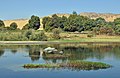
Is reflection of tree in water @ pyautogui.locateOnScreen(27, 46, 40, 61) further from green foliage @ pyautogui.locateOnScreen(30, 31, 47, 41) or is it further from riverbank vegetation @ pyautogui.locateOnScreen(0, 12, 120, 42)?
riverbank vegetation @ pyautogui.locateOnScreen(0, 12, 120, 42)

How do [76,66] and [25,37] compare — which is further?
[25,37]

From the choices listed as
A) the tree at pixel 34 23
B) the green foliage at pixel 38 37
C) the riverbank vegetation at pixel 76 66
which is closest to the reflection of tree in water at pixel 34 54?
the riverbank vegetation at pixel 76 66

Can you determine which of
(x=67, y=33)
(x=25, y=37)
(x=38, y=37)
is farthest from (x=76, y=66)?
(x=67, y=33)

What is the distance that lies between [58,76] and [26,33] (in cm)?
6331

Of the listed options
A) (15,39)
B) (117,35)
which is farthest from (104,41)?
(15,39)

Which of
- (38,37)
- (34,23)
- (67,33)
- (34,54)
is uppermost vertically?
(34,23)

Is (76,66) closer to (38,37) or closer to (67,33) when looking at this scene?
(38,37)

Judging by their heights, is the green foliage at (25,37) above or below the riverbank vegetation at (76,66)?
above

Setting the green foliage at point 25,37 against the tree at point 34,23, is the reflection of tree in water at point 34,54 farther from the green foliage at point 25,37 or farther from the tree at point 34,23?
the tree at point 34,23

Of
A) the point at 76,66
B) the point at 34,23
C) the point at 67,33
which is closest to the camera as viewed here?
the point at 76,66

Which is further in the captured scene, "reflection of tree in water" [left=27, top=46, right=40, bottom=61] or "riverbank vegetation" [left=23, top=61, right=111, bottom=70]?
"reflection of tree in water" [left=27, top=46, right=40, bottom=61]

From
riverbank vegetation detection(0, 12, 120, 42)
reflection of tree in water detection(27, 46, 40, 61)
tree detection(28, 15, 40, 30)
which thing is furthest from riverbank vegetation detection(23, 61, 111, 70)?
tree detection(28, 15, 40, 30)

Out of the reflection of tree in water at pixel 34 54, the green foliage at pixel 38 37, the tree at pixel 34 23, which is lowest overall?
the reflection of tree in water at pixel 34 54

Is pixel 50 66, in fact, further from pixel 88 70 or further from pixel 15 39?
pixel 15 39
